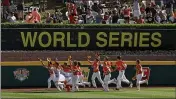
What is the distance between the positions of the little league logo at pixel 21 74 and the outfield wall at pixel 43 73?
0.05 metres

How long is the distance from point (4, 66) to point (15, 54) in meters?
0.89

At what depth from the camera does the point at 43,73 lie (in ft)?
90.2

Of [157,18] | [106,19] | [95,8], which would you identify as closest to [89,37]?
[106,19]

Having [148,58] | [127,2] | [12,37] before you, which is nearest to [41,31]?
[12,37]

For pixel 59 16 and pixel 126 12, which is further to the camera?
pixel 59 16

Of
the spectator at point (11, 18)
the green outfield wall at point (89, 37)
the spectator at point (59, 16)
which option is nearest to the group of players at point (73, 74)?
the green outfield wall at point (89, 37)

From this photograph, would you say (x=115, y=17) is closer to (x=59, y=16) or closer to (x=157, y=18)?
(x=157, y=18)

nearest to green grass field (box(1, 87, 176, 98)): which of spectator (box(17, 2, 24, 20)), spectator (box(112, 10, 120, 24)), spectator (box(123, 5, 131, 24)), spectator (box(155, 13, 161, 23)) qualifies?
spectator (box(123, 5, 131, 24))

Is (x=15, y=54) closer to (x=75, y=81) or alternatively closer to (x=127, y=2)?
(x=75, y=81)

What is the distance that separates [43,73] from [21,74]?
3.66 ft

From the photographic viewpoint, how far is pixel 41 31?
2681 centimetres

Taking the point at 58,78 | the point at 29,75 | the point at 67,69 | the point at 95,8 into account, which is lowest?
the point at 29,75

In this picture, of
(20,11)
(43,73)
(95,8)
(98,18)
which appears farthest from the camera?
(95,8)

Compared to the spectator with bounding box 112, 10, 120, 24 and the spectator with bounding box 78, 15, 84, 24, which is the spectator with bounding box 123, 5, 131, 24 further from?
the spectator with bounding box 78, 15, 84, 24
